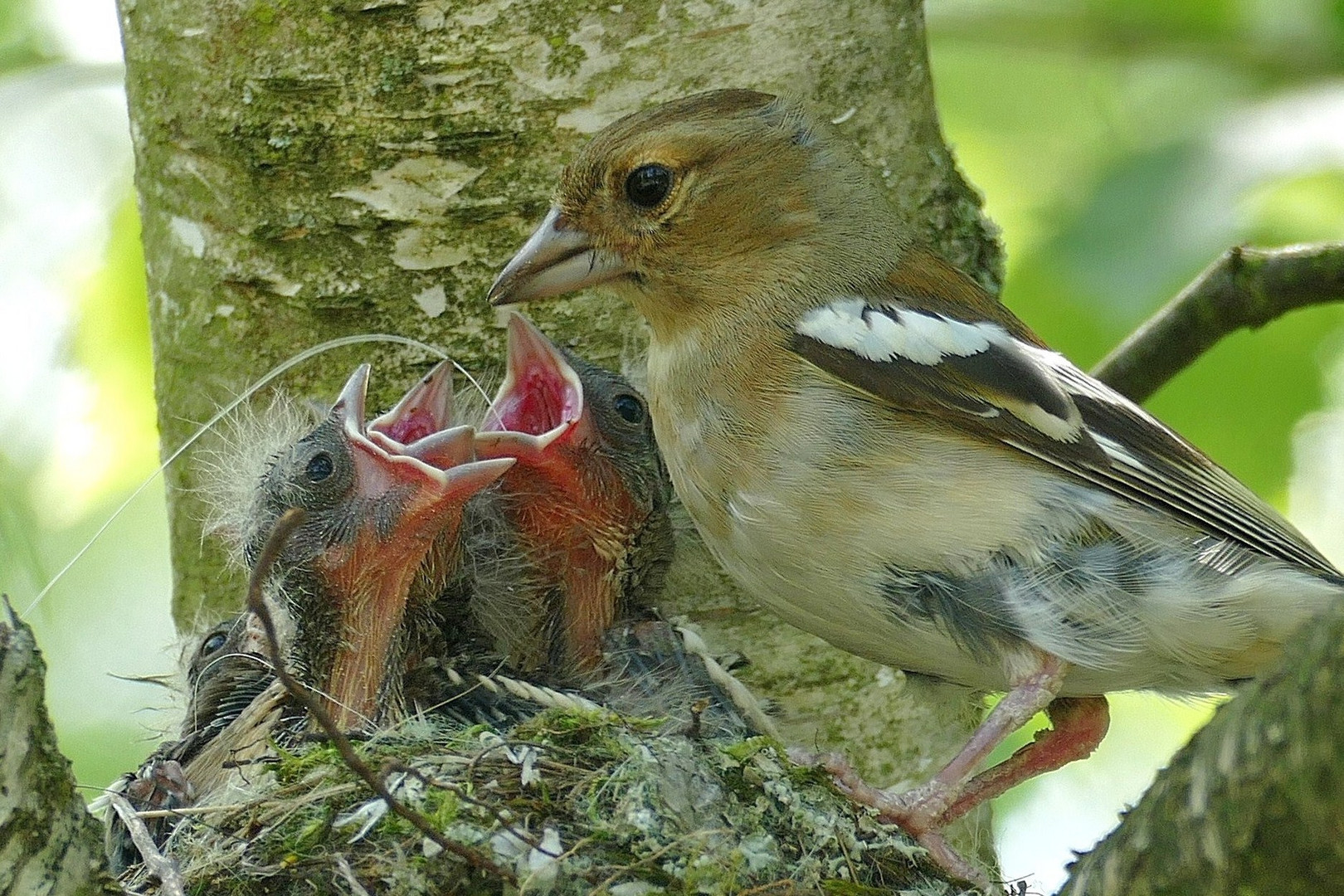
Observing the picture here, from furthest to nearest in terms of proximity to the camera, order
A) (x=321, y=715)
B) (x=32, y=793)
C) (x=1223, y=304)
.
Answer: (x=1223, y=304) → (x=321, y=715) → (x=32, y=793)

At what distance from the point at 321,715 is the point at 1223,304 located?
7.66ft

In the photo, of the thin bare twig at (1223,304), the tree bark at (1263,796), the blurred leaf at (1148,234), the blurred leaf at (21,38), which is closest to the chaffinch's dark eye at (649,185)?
the thin bare twig at (1223,304)

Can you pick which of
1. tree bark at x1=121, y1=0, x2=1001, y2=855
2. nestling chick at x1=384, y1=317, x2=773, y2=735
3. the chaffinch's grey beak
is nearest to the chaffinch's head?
the chaffinch's grey beak

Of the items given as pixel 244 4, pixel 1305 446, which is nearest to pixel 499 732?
pixel 244 4

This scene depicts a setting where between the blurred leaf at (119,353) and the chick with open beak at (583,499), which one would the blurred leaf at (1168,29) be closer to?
the chick with open beak at (583,499)

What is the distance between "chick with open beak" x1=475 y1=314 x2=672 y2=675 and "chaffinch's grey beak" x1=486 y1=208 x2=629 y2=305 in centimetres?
29

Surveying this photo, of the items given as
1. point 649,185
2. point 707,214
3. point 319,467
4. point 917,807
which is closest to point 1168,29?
point 707,214

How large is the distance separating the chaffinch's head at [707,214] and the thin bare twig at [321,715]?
1223 mm

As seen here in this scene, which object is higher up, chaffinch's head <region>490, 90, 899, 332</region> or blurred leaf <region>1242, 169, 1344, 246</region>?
blurred leaf <region>1242, 169, 1344, 246</region>

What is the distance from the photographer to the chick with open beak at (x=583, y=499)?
3.68 m

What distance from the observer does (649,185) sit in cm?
346

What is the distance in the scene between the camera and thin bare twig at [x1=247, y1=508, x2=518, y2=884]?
2.02 metres

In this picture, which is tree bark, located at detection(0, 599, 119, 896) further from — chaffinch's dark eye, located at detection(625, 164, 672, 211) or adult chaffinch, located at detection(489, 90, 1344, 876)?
chaffinch's dark eye, located at detection(625, 164, 672, 211)

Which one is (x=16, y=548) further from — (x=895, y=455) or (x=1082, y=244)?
(x=1082, y=244)
